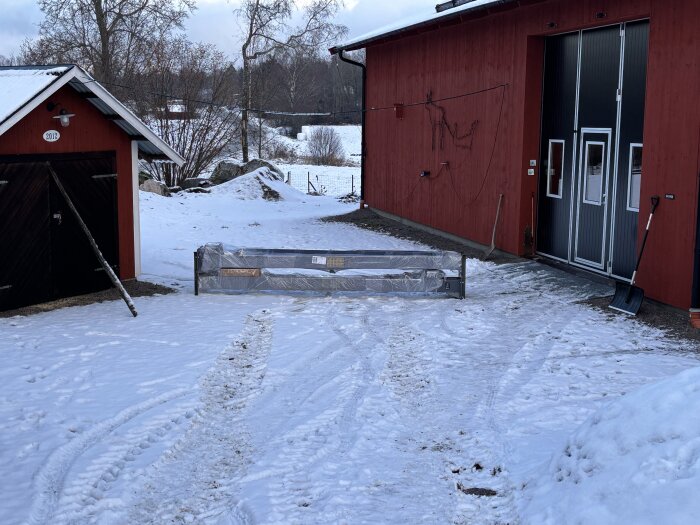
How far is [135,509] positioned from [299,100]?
55.8m

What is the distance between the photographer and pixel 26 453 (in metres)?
6.57

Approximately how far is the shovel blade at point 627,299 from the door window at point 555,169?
3.51m

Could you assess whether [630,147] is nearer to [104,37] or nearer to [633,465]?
[633,465]

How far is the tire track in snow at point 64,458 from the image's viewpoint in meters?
5.62

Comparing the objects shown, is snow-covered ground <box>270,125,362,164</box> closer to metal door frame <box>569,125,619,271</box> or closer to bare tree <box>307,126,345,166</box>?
bare tree <box>307,126,345,166</box>

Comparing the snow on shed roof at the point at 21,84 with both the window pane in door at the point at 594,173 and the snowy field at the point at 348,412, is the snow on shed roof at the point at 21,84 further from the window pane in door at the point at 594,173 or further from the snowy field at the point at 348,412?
the window pane in door at the point at 594,173

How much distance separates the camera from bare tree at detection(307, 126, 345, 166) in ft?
151

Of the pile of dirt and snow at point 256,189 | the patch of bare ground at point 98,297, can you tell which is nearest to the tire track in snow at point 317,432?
the patch of bare ground at point 98,297

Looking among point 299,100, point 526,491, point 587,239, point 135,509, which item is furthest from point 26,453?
point 299,100

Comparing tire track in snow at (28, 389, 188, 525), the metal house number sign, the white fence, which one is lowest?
tire track in snow at (28, 389, 188, 525)

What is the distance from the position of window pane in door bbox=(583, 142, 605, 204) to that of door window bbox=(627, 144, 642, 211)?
85 centimetres

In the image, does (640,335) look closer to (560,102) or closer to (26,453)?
(560,102)

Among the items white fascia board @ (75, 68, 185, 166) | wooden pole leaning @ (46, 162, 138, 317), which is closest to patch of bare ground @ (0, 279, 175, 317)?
wooden pole leaning @ (46, 162, 138, 317)

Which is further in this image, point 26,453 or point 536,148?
point 536,148
